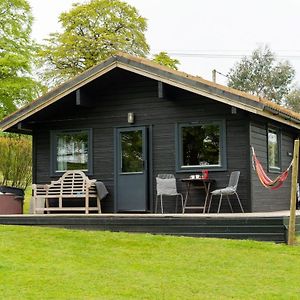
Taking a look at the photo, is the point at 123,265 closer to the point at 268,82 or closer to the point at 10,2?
the point at 10,2

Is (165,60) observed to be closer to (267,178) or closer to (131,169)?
(131,169)

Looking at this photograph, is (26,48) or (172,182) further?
(26,48)

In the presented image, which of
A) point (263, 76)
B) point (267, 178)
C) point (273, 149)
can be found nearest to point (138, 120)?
point (273, 149)

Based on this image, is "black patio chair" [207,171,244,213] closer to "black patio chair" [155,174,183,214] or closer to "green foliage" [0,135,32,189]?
"black patio chair" [155,174,183,214]

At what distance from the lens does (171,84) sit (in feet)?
A: 39.6

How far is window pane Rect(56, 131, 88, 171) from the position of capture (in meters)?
13.6

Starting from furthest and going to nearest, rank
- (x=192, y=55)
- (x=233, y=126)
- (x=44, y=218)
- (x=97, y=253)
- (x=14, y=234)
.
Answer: (x=192, y=55) < (x=233, y=126) < (x=44, y=218) < (x=14, y=234) < (x=97, y=253)

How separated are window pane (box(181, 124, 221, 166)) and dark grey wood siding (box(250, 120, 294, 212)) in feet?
2.35

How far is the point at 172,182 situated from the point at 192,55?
109ft

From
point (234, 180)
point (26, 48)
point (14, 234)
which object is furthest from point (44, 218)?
point (26, 48)

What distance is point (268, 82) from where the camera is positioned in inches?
1607

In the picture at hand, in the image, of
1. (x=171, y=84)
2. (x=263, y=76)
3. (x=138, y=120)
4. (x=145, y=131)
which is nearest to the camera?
(x=171, y=84)

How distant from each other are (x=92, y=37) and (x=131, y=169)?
17462 millimetres

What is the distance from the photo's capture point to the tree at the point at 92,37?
28.8 meters
